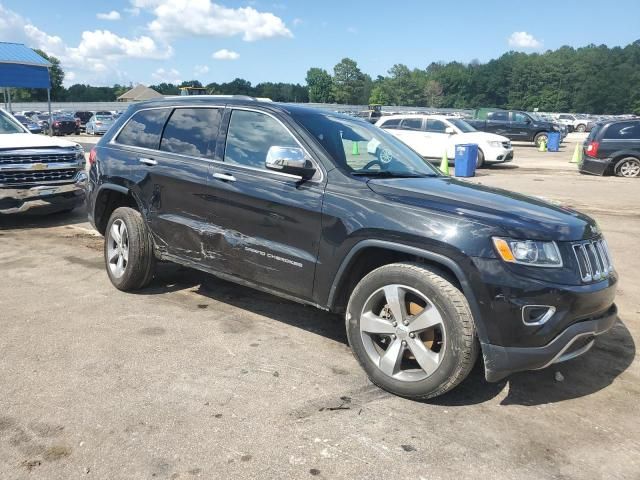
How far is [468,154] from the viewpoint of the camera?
15523 millimetres

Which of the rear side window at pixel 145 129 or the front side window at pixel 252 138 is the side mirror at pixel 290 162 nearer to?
the front side window at pixel 252 138

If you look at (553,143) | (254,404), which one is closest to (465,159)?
(254,404)

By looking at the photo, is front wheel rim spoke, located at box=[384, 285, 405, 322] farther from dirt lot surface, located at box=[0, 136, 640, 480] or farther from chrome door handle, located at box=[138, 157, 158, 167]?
chrome door handle, located at box=[138, 157, 158, 167]

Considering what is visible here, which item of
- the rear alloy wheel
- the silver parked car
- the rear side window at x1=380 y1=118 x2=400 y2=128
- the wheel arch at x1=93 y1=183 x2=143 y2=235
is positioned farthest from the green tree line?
the wheel arch at x1=93 y1=183 x2=143 y2=235

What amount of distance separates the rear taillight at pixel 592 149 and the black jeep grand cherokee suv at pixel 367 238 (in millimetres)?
12760

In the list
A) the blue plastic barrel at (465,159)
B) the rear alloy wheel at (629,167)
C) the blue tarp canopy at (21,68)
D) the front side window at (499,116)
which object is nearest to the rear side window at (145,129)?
the blue plastic barrel at (465,159)

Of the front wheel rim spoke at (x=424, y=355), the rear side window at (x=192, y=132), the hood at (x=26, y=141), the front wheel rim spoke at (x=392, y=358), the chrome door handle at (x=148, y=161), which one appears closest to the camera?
the front wheel rim spoke at (x=424, y=355)

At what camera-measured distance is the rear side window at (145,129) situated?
5.05m

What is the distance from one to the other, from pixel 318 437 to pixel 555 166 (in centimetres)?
1853

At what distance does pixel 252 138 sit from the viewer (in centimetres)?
432

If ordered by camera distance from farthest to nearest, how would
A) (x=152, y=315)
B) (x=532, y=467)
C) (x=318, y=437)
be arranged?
(x=152, y=315) → (x=318, y=437) → (x=532, y=467)

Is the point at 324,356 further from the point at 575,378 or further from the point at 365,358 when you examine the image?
the point at 575,378

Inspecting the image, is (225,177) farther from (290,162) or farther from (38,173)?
(38,173)

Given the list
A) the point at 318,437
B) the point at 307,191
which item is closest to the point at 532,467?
the point at 318,437
